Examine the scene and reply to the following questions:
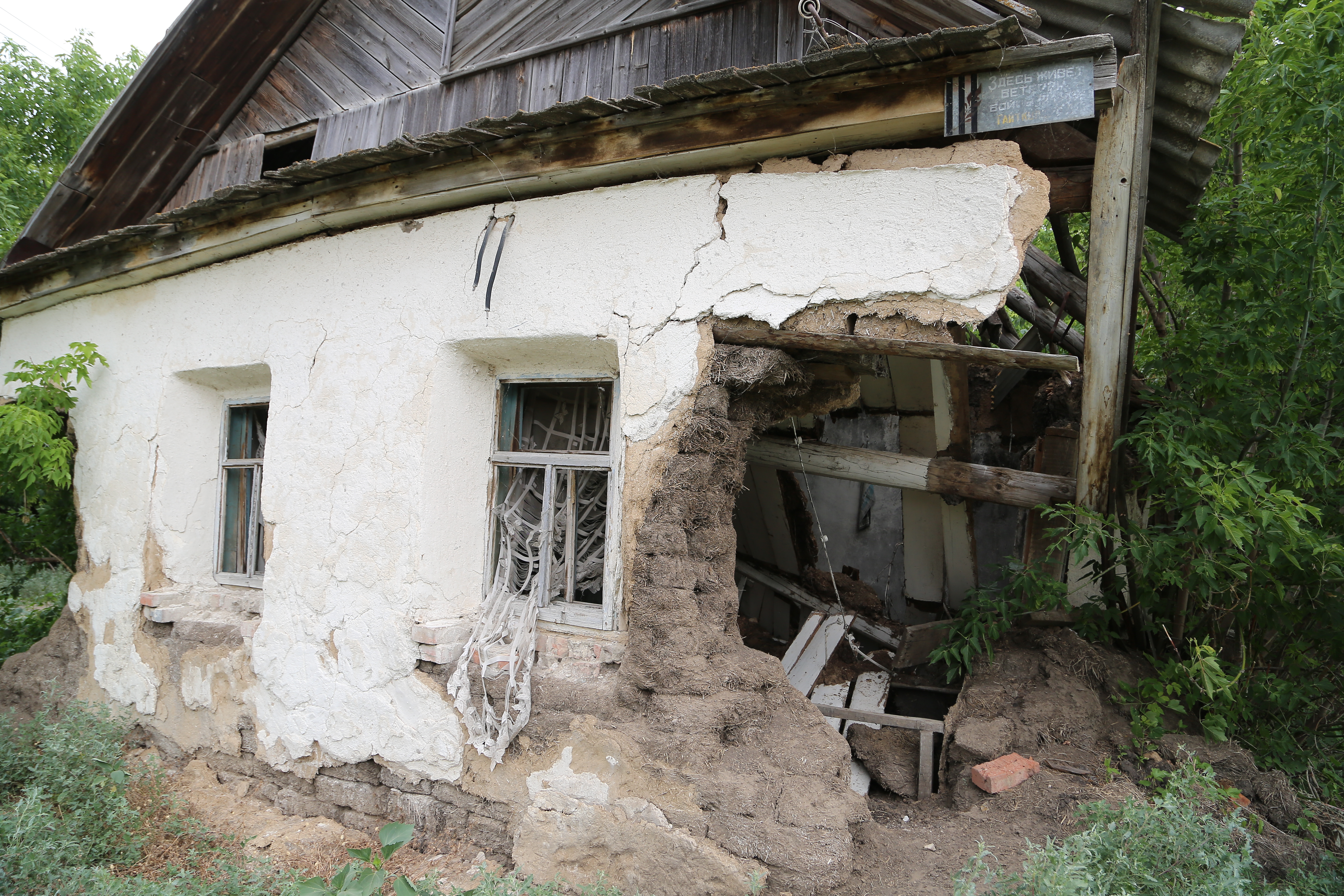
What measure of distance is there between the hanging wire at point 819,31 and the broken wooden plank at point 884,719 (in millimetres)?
3082

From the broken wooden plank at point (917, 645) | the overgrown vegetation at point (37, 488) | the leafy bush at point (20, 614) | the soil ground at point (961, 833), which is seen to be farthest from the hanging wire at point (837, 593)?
the leafy bush at point (20, 614)

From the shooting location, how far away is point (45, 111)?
993 centimetres

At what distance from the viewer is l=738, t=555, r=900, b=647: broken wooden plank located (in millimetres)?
4820

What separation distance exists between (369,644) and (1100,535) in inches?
137

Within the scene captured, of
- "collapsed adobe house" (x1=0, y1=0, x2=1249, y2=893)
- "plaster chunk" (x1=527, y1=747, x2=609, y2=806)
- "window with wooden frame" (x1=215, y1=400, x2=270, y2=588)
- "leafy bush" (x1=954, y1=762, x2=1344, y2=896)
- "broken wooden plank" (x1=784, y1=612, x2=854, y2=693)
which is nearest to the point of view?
"leafy bush" (x1=954, y1=762, x2=1344, y2=896)

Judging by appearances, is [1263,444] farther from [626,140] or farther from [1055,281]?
[626,140]

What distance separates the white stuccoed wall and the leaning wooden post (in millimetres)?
504

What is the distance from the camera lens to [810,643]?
464cm

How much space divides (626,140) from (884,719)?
3107mm

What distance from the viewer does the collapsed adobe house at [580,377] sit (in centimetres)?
274

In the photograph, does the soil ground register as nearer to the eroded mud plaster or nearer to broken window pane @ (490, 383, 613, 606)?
the eroded mud plaster

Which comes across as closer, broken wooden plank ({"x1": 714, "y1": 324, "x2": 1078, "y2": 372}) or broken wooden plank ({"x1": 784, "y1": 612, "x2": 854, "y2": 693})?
broken wooden plank ({"x1": 714, "y1": 324, "x2": 1078, "y2": 372})

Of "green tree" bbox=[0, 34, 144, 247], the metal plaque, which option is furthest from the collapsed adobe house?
"green tree" bbox=[0, 34, 144, 247]

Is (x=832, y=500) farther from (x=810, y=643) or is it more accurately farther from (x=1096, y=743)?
(x=1096, y=743)
